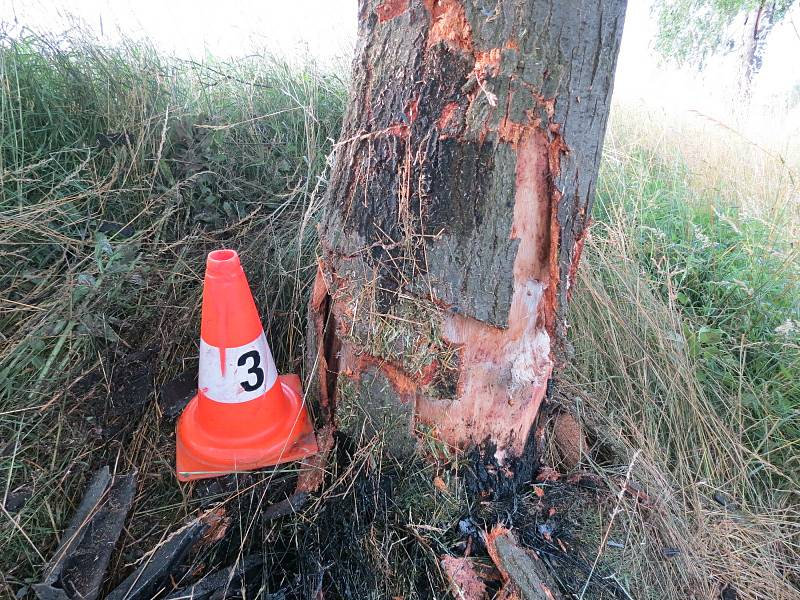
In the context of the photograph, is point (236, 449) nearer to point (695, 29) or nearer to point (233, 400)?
point (233, 400)

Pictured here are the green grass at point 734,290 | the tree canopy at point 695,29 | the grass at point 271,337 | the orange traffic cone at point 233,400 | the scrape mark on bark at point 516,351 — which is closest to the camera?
the scrape mark on bark at point 516,351

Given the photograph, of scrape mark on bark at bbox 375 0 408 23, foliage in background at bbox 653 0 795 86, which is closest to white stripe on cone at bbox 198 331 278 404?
scrape mark on bark at bbox 375 0 408 23

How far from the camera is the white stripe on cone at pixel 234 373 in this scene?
5.59ft

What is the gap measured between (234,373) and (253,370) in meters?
0.07

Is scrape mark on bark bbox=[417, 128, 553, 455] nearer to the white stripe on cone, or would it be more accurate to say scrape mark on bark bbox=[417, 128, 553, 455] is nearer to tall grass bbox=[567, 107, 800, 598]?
tall grass bbox=[567, 107, 800, 598]

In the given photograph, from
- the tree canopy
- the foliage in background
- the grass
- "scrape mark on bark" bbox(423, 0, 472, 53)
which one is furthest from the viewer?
the tree canopy

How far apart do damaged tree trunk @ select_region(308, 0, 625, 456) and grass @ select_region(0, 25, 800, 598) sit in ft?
0.81

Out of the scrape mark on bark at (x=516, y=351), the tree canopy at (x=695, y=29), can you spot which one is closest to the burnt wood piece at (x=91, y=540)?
the scrape mark on bark at (x=516, y=351)

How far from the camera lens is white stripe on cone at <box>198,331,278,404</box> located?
170 centimetres

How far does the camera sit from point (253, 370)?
1.74m

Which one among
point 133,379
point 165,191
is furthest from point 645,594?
point 165,191

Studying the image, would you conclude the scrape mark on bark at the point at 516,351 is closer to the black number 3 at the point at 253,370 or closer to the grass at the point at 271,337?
the grass at the point at 271,337

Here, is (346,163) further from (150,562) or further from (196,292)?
(150,562)

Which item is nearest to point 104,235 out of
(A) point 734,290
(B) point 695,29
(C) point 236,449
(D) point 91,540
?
(C) point 236,449
